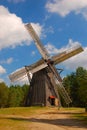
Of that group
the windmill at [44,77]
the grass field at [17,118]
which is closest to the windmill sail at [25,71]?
the windmill at [44,77]

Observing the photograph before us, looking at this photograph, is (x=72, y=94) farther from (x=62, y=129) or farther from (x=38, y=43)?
(x=62, y=129)

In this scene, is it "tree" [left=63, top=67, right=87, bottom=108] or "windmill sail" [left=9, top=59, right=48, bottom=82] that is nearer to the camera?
"windmill sail" [left=9, top=59, right=48, bottom=82]

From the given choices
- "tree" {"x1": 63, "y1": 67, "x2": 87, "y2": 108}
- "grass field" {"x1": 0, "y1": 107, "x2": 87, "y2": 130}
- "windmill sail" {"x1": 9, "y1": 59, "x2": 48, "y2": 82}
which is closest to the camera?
"grass field" {"x1": 0, "y1": 107, "x2": 87, "y2": 130}

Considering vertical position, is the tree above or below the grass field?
above

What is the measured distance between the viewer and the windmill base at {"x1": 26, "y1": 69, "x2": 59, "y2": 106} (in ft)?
254

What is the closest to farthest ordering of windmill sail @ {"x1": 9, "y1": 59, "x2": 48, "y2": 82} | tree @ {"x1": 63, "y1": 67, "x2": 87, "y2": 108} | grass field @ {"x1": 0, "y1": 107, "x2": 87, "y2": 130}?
grass field @ {"x1": 0, "y1": 107, "x2": 87, "y2": 130} < windmill sail @ {"x1": 9, "y1": 59, "x2": 48, "y2": 82} < tree @ {"x1": 63, "y1": 67, "x2": 87, "y2": 108}

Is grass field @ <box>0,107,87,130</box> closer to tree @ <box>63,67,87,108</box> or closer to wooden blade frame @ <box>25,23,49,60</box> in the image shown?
wooden blade frame @ <box>25,23,49,60</box>

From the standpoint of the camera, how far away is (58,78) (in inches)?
3036

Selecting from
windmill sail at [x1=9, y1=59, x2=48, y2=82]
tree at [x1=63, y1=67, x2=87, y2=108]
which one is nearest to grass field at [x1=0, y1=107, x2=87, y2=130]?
windmill sail at [x1=9, y1=59, x2=48, y2=82]

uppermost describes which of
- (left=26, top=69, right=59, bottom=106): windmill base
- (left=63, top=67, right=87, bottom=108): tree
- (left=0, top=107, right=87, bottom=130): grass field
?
(left=63, top=67, right=87, bottom=108): tree

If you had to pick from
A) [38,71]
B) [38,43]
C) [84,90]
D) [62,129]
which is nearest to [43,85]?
[38,71]

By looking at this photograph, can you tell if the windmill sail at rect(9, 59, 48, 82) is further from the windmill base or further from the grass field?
the grass field

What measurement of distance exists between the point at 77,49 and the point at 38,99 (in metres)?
14.0

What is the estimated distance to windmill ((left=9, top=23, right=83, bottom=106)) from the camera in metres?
76.4
